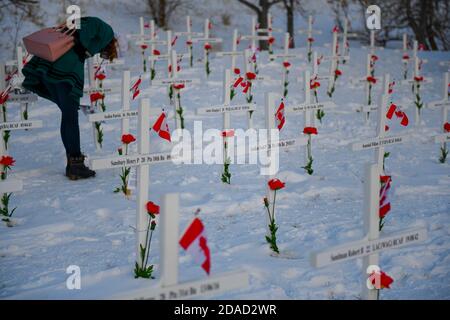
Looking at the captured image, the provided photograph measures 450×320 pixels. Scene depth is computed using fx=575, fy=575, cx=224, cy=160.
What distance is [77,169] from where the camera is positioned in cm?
603

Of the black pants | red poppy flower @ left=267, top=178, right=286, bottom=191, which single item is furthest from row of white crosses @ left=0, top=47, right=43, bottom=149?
red poppy flower @ left=267, top=178, right=286, bottom=191

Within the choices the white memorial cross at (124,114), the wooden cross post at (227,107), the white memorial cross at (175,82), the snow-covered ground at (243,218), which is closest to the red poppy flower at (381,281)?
the snow-covered ground at (243,218)

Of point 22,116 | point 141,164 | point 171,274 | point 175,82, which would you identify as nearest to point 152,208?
point 141,164

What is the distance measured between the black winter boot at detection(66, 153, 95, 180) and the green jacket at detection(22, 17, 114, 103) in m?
0.63

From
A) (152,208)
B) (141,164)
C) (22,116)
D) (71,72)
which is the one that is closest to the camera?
(152,208)

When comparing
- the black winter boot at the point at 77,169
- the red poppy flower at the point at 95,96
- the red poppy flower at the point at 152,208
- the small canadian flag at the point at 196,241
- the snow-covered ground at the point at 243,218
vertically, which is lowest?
the snow-covered ground at the point at 243,218

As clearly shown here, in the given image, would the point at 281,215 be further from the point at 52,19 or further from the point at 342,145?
the point at 52,19

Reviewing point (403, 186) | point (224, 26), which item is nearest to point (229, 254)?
point (403, 186)

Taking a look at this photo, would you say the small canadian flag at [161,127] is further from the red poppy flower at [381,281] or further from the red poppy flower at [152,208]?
the red poppy flower at [381,281]

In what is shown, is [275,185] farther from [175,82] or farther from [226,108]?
[175,82]

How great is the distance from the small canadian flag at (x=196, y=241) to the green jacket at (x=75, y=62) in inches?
139

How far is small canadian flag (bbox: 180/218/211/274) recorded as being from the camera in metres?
2.53

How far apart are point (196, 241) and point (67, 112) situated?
142 inches

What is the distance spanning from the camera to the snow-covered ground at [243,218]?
369 centimetres
